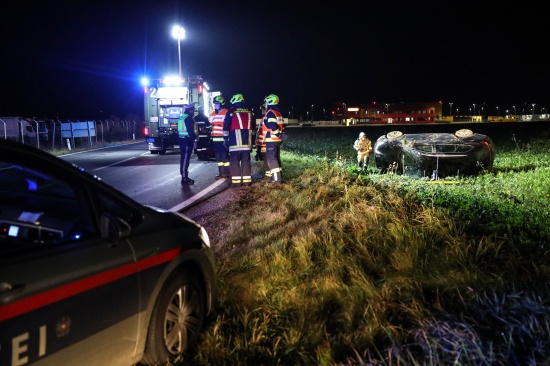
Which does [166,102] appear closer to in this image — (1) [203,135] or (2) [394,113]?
(1) [203,135]

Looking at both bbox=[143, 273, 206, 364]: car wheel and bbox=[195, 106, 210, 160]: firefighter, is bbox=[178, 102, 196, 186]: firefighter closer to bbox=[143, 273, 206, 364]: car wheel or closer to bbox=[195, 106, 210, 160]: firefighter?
bbox=[195, 106, 210, 160]: firefighter

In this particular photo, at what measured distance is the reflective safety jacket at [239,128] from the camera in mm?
10773

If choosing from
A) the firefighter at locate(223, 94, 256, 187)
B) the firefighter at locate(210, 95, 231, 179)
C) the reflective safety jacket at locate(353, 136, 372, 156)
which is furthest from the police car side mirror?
the reflective safety jacket at locate(353, 136, 372, 156)

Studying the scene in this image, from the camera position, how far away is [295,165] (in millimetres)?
14039

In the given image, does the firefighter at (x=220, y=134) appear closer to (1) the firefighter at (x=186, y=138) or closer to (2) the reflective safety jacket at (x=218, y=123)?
(2) the reflective safety jacket at (x=218, y=123)

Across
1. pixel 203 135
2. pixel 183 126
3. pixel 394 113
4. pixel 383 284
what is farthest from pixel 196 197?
pixel 394 113

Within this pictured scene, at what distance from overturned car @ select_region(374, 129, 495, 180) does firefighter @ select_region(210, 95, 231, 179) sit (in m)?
4.20

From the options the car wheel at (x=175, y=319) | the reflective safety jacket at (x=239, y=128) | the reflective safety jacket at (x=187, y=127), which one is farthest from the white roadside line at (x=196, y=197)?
the car wheel at (x=175, y=319)

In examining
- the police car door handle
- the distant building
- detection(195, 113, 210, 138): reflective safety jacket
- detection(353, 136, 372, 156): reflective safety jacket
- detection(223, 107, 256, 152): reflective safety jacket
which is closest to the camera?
the police car door handle

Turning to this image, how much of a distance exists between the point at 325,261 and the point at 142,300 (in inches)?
99.2

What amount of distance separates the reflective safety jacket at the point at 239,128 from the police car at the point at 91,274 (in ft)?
22.5

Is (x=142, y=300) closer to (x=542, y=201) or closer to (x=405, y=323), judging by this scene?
(x=405, y=323)

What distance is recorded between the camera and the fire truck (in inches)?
841

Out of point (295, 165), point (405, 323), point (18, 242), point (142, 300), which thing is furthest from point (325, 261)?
point (295, 165)
